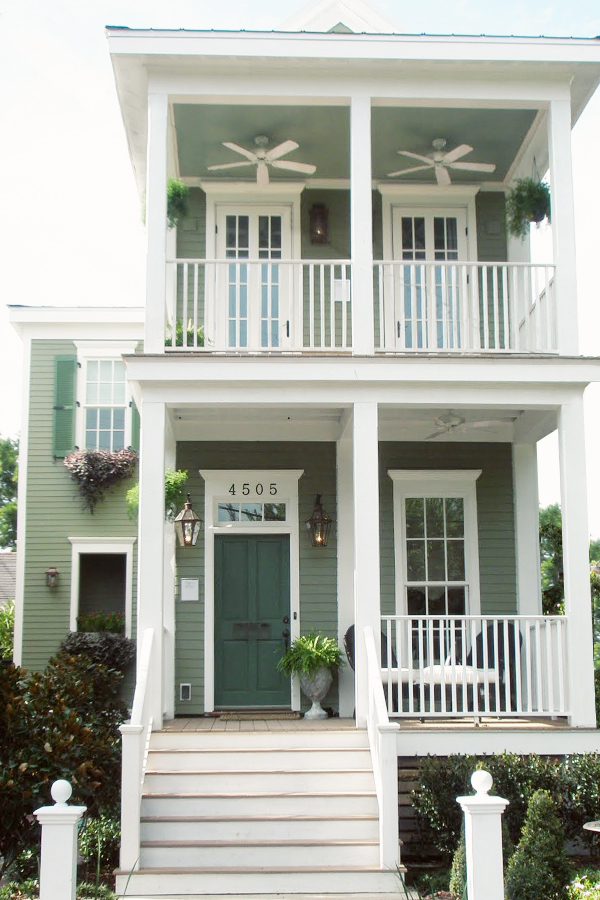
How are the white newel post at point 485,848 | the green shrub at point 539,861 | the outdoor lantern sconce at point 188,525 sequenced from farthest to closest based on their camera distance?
the outdoor lantern sconce at point 188,525, the green shrub at point 539,861, the white newel post at point 485,848

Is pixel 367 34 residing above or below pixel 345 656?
above

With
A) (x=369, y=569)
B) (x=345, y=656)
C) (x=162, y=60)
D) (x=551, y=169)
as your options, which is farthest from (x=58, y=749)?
(x=551, y=169)

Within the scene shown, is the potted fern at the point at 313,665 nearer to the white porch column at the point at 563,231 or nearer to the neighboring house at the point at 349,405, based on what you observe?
the neighboring house at the point at 349,405

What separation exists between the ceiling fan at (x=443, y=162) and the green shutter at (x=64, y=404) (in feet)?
19.9

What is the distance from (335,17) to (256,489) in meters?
5.34

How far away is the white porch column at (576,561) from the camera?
30.5 ft

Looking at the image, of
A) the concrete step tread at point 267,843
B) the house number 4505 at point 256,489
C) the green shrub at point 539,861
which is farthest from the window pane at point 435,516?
the green shrub at point 539,861

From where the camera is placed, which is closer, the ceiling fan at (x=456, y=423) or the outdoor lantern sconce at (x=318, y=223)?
the ceiling fan at (x=456, y=423)

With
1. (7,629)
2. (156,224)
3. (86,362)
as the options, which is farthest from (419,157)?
(7,629)

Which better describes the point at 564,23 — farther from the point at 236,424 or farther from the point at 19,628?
the point at 19,628

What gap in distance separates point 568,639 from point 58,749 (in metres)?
4.60

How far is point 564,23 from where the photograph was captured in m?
10.5

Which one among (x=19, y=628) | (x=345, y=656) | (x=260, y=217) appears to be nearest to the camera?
(x=345, y=656)

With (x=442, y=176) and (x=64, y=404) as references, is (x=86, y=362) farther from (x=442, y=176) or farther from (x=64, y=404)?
(x=442, y=176)
